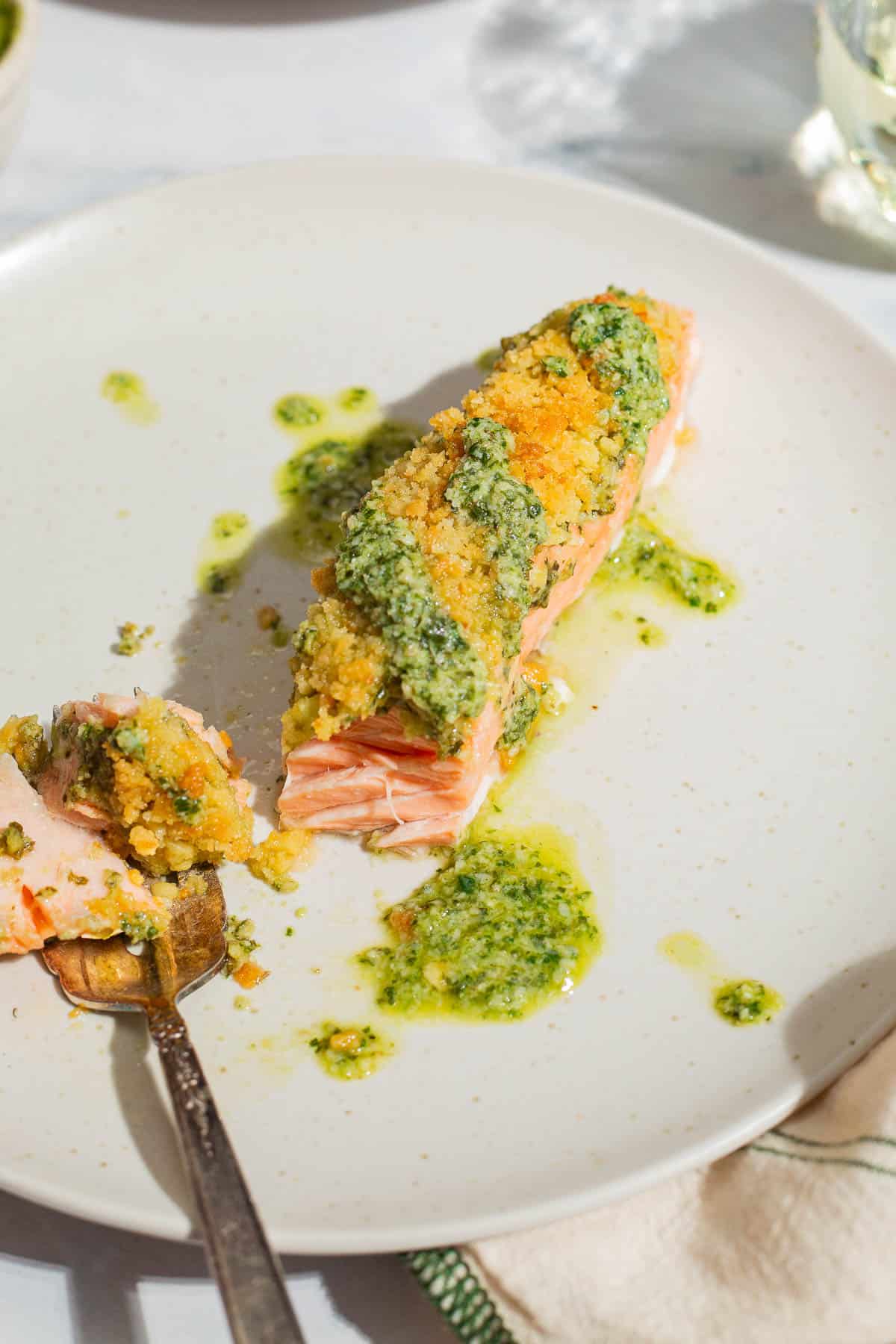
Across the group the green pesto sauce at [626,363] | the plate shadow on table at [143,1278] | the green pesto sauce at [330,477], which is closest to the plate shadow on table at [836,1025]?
the plate shadow on table at [143,1278]

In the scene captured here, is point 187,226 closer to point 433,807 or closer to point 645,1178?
point 433,807

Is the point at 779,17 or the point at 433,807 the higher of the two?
the point at 779,17

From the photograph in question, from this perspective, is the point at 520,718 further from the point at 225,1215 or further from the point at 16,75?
the point at 16,75

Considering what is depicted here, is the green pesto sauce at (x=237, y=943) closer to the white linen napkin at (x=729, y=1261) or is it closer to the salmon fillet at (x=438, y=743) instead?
the salmon fillet at (x=438, y=743)

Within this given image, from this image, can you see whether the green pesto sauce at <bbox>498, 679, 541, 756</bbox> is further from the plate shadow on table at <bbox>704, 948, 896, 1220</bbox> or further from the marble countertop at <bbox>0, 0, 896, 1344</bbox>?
the marble countertop at <bbox>0, 0, 896, 1344</bbox>

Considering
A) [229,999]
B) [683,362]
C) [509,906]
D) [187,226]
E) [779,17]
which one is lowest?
[229,999]

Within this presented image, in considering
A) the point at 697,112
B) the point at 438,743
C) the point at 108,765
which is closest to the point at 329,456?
the point at 438,743

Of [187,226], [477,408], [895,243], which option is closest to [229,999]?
[477,408]
